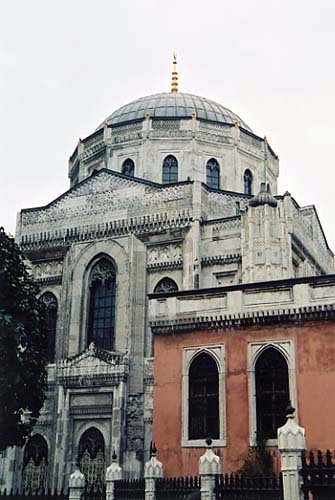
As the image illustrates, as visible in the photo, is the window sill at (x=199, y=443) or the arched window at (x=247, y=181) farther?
the arched window at (x=247, y=181)

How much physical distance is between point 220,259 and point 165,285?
2.43 m

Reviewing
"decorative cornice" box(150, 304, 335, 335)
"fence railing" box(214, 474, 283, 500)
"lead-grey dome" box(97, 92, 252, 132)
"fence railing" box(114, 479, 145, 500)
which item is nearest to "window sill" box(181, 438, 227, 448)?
"fence railing" box(114, 479, 145, 500)

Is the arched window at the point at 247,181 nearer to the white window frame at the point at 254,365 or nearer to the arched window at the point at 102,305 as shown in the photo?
the arched window at the point at 102,305

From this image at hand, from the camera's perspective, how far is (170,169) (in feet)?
112

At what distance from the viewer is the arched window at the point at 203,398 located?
61.8 feet

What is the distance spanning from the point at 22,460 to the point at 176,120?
1728 cm

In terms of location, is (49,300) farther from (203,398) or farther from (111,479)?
(111,479)

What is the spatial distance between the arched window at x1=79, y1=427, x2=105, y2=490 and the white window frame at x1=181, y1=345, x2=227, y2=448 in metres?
7.22

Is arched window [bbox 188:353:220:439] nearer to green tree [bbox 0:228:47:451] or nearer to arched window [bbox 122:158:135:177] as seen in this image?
green tree [bbox 0:228:47:451]

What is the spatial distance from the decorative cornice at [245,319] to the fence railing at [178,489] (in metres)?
5.22

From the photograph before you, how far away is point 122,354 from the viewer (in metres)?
26.2

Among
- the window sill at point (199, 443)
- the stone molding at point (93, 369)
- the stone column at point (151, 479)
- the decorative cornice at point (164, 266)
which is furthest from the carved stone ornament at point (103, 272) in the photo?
the stone column at point (151, 479)

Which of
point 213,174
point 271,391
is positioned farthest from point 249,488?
point 213,174

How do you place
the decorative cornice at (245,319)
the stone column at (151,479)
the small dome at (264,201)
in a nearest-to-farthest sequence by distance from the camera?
the stone column at (151,479)
the decorative cornice at (245,319)
the small dome at (264,201)
